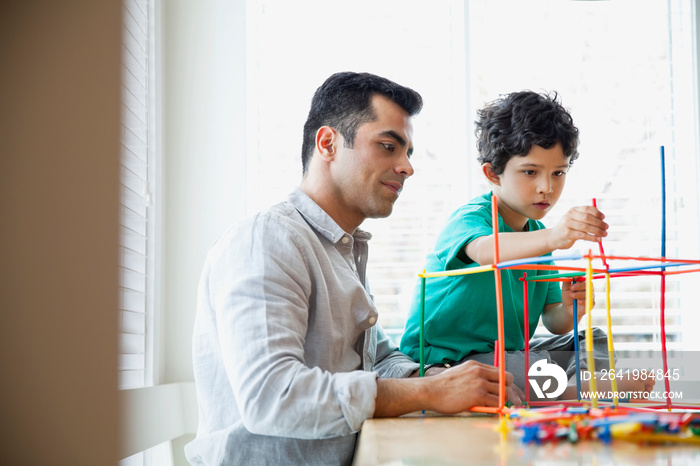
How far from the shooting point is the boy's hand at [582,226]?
1.02 meters

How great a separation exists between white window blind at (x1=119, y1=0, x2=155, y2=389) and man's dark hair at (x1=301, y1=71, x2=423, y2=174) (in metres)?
0.73

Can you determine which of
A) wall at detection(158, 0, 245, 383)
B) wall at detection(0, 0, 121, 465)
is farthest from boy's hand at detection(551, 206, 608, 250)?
wall at detection(158, 0, 245, 383)

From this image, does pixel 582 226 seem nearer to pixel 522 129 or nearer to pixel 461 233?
pixel 461 233

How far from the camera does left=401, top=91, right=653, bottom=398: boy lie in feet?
4.74

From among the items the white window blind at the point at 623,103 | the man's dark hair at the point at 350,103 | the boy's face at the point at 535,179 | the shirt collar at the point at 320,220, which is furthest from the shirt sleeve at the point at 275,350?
the white window blind at the point at 623,103

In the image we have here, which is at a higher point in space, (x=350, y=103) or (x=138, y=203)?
(x=350, y=103)

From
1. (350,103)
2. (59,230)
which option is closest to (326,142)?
(350,103)

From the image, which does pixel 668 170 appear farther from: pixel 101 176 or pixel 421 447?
pixel 101 176

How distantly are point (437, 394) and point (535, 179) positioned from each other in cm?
72

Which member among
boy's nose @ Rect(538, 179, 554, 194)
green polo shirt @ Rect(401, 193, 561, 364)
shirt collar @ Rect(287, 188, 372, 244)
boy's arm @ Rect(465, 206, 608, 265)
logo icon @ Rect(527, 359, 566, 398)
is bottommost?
logo icon @ Rect(527, 359, 566, 398)

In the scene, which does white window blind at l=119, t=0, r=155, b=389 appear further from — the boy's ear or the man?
the boy's ear

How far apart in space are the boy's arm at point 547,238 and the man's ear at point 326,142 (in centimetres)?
36

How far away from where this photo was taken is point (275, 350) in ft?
3.27

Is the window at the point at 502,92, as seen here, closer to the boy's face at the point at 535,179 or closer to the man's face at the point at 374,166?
the boy's face at the point at 535,179
